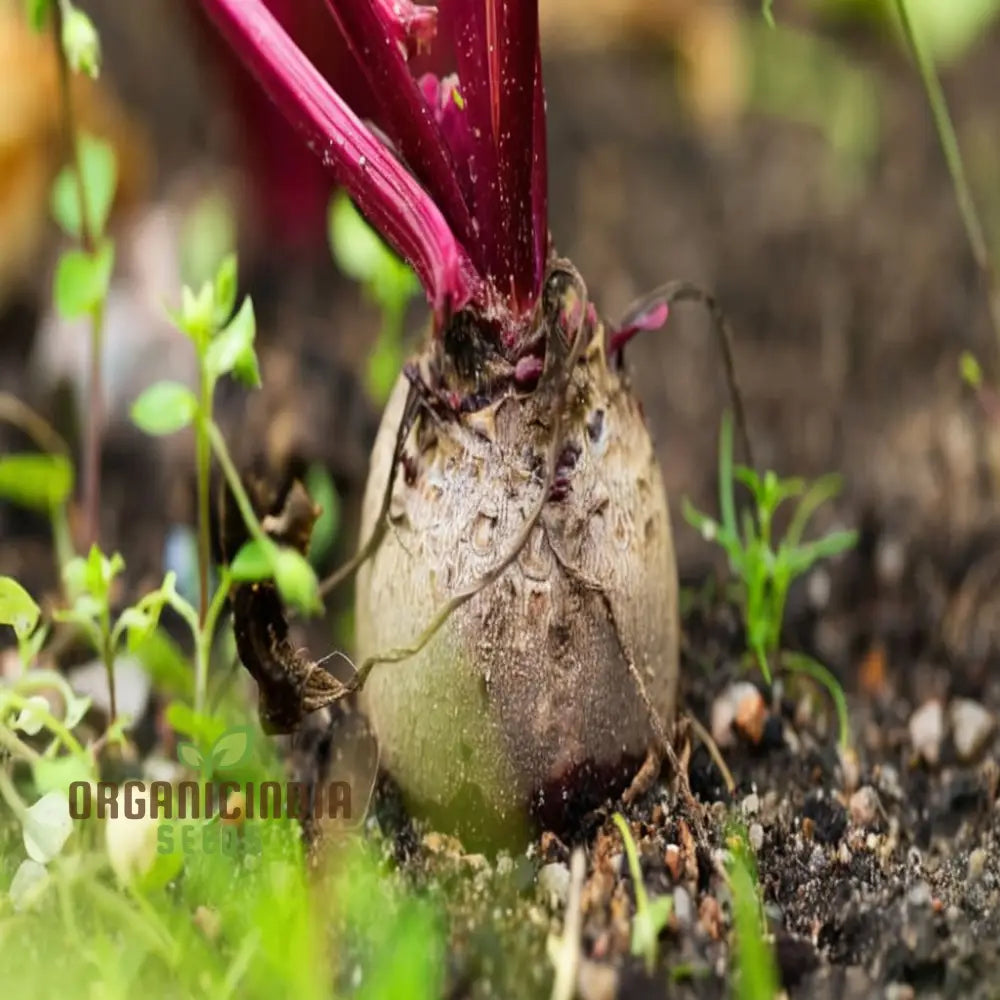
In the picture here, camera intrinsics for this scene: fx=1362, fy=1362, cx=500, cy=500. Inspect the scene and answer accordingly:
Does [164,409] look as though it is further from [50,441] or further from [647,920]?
[50,441]

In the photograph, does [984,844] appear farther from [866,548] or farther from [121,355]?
[121,355]

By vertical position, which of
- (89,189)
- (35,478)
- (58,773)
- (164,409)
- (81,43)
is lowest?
(58,773)

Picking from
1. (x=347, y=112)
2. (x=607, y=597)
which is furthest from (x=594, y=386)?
(x=347, y=112)

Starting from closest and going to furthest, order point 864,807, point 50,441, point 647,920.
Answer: point 647,920 < point 864,807 < point 50,441

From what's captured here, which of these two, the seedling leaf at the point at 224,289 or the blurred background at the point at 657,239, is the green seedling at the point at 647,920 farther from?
the blurred background at the point at 657,239

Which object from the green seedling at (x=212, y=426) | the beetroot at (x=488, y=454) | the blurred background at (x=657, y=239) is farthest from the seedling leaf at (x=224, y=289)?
the blurred background at (x=657, y=239)

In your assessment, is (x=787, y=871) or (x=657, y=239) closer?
(x=787, y=871)

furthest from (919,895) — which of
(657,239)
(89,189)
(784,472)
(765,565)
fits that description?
(657,239)
